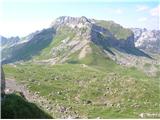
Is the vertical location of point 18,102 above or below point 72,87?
above

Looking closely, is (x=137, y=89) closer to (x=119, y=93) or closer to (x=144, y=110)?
(x=119, y=93)

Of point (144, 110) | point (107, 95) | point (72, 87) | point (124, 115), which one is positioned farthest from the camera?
point (72, 87)

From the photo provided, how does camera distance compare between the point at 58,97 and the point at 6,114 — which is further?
the point at 58,97

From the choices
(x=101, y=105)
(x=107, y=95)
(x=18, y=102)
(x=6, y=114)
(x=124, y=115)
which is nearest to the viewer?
(x=6, y=114)

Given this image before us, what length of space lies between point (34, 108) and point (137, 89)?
9793 centimetres

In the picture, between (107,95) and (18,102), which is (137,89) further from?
(18,102)

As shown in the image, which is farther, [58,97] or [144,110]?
[58,97]

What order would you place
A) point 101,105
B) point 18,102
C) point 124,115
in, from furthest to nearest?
1. point 101,105
2. point 124,115
3. point 18,102

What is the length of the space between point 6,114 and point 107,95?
98405 millimetres

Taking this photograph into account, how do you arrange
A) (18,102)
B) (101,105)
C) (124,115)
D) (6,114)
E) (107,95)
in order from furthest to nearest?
(107,95)
(101,105)
(124,115)
(18,102)
(6,114)

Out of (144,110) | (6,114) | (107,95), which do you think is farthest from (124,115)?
(6,114)

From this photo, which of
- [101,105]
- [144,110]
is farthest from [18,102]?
[101,105]

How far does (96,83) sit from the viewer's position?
15762cm

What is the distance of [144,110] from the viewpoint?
357ft
